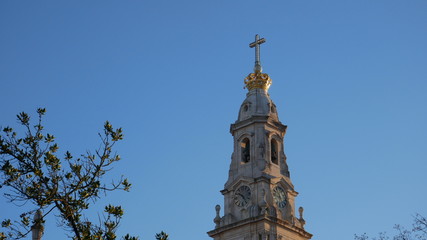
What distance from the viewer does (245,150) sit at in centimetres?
7294

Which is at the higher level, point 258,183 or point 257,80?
point 257,80

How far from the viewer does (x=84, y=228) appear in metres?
22.3

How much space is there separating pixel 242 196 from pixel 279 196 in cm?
366

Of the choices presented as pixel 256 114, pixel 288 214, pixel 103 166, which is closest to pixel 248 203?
pixel 288 214

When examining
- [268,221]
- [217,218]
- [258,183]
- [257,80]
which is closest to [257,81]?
[257,80]

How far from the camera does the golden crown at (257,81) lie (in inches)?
3019

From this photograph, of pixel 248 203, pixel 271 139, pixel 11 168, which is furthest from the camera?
pixel 271 139

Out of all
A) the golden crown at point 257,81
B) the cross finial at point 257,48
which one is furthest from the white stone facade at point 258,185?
the cross finial at point 257,48

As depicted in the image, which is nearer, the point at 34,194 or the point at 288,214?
the point at 34,194

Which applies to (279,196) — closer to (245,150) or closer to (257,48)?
(245,150)

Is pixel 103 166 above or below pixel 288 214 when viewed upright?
below

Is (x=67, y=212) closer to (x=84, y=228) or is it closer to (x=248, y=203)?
(x=84, y=228)

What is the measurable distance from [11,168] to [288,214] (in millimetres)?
49550

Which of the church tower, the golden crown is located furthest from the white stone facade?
the golden crown
